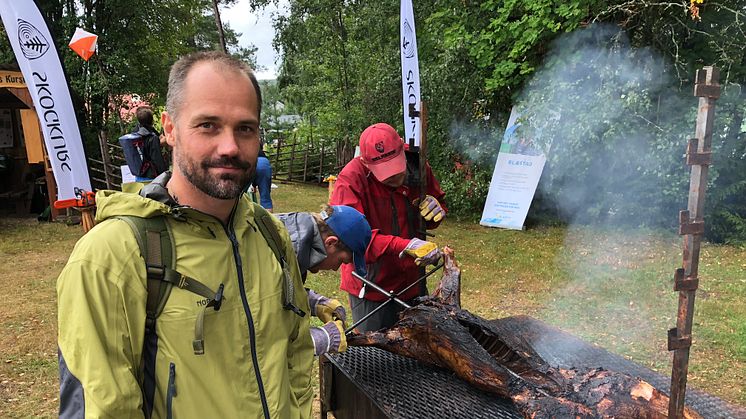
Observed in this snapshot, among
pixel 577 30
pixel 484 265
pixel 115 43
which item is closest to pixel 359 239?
pixel 484 265

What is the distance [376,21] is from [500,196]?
5446 mm

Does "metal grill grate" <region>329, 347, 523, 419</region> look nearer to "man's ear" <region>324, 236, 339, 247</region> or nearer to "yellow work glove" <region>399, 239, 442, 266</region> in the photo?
"yellow work glove" <region>399, 239, 442, 266</region>

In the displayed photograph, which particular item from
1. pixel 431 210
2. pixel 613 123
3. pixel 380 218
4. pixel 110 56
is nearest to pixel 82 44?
pixel 110 56

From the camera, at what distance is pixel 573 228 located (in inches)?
359

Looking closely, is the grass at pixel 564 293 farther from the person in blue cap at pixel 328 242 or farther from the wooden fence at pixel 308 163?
the wooden fence at pixel 308 163

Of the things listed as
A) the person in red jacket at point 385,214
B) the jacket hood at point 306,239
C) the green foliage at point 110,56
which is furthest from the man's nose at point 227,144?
the green foliage at point 110,56

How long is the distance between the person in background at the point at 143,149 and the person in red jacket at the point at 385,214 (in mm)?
5191

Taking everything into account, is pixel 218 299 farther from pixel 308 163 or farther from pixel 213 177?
pixel 308 163

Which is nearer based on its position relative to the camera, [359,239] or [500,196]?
[359,239]

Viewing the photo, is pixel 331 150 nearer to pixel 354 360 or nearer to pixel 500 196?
pixel 500 196

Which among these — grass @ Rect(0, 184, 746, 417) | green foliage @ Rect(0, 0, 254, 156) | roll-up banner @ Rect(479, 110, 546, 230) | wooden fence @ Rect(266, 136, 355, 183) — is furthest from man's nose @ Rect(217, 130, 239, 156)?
wooden fence @ Rect(266, 136, 355, 183)

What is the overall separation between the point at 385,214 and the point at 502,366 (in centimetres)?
→ 113

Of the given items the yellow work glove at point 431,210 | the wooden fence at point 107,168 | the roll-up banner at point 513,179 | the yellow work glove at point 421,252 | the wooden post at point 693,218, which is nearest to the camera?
the wooden post at point 693,218

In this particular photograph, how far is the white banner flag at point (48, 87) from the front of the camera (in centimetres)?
636
